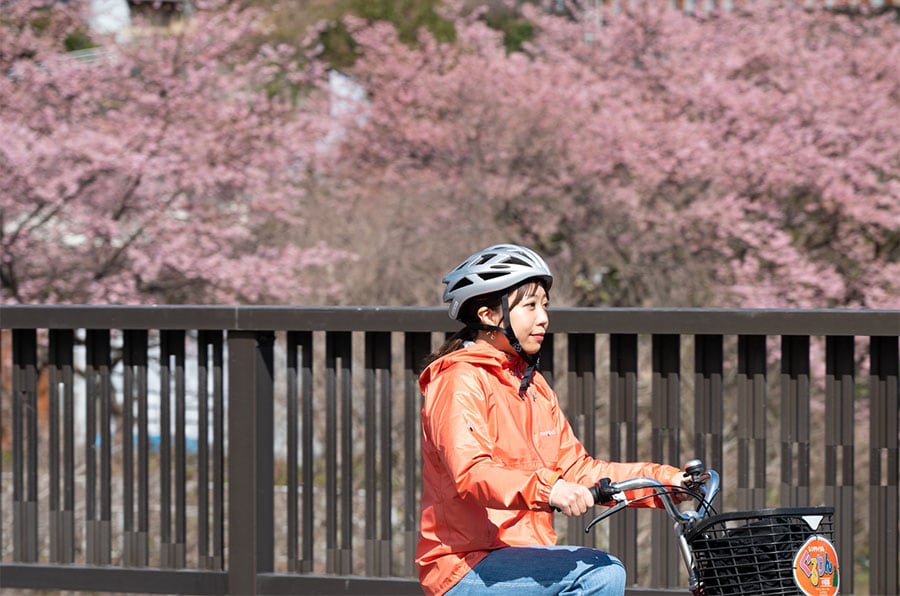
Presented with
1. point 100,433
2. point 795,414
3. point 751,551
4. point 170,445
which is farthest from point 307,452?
point 751,551

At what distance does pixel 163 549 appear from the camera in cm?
474

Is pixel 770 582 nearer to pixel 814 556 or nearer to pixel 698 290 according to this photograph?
pixel 814 556

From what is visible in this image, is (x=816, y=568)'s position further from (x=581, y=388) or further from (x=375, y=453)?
(x=375, y=453)

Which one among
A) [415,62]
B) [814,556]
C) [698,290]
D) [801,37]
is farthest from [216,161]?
[814,556]

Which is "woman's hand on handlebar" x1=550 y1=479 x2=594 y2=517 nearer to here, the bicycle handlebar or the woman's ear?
the bicycle handlebar

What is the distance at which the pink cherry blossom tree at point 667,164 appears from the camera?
11344mm

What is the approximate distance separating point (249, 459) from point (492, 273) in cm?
195

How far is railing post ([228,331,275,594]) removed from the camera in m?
4.59

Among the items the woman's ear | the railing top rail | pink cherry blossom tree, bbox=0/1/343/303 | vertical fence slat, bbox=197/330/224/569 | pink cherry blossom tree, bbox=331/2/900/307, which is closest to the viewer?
the woman's ear

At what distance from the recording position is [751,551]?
2537 mm

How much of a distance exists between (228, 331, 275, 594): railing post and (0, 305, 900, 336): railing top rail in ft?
0.40

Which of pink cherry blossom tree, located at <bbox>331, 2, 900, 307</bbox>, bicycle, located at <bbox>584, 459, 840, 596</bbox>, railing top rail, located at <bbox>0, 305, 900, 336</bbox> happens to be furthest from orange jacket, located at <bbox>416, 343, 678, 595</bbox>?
pink cherry blossom tree, located at <bbox>331, 2, 900, 307</bbox>

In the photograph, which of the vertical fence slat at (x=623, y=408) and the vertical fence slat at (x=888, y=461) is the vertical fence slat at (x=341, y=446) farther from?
the vertical fence slat at (x=888, y=461)

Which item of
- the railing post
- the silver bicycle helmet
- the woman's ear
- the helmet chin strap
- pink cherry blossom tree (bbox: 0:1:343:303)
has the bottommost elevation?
the railing post
